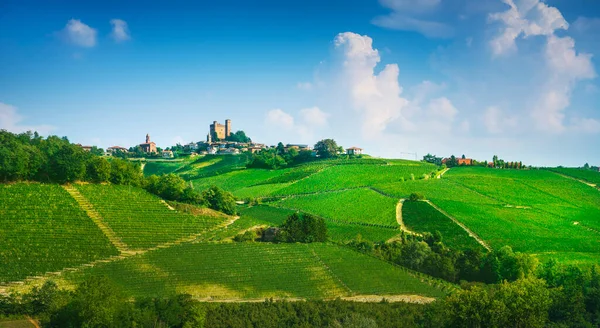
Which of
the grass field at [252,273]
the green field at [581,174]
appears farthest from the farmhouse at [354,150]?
the grass field at [252,273]

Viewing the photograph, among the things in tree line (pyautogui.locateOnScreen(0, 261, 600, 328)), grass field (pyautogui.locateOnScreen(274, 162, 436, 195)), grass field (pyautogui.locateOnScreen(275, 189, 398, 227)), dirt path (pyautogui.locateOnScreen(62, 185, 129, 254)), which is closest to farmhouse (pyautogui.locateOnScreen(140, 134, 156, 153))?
grass field (pyautogui.locateOnScreen(274, 162, 436, 195))

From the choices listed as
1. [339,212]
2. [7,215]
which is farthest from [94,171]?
[339,212]

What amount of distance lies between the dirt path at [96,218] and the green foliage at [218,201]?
661 inches

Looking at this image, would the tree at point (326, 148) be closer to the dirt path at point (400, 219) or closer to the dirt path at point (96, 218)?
the dirt path at point (400, 219)

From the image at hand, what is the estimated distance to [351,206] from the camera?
255 ft

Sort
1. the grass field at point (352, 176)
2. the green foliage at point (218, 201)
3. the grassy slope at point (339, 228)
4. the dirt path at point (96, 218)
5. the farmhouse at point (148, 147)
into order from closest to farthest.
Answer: the dirt path at point (96, 218) < the grassy slope at point (339, 228) < the green foliage at point (218, 201) < the grass field at point (352, 176) < the farmhouse at point (148, 147)

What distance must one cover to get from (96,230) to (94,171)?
19.3 metres

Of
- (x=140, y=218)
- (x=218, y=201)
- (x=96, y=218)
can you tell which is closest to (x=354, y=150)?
(x=218, y=201)

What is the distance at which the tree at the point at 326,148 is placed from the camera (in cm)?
13612

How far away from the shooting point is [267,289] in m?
42.5

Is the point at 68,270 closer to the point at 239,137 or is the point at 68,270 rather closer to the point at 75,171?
the point at 75,171

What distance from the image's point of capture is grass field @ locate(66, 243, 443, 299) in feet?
137

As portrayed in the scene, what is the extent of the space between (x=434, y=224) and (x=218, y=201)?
31634 mm

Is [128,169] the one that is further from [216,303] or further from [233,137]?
[233,137]
